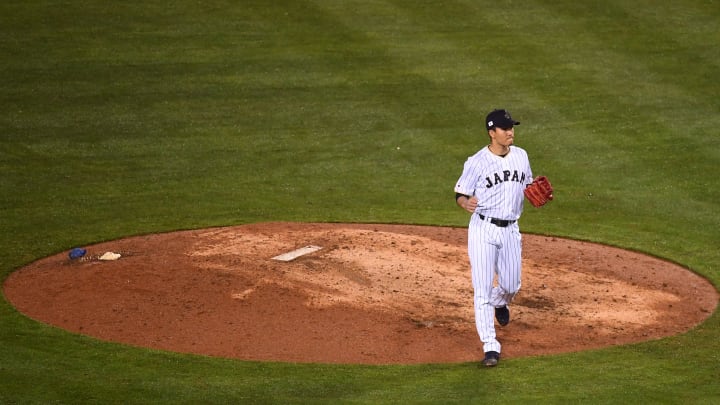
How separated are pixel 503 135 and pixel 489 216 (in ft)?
2.27

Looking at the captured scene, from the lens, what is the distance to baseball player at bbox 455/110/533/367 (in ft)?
30.5

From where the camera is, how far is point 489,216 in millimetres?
9383

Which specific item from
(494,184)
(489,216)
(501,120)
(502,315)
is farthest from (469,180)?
(502,315)

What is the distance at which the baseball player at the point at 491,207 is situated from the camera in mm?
9297

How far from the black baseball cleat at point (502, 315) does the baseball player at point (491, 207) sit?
61 centimetres

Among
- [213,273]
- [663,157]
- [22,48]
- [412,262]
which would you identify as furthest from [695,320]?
[22,48]

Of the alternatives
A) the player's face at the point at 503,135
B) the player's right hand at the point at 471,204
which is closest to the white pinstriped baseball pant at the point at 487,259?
the player's right hand at the point at 471,204

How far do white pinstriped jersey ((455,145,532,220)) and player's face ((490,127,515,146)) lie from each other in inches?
5.5

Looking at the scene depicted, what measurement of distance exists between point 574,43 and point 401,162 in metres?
5.83

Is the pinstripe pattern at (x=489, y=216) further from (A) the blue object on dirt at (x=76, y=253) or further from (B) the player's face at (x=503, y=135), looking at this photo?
(A) the blue object on dirt at (x=76, y=253)

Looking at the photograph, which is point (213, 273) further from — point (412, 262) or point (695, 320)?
point (695, 320)

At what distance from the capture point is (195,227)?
13766 mm

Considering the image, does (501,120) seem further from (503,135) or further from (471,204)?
(471,204)

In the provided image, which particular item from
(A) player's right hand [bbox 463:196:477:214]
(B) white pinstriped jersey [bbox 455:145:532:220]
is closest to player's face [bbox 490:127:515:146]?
(B) white pinstriped jersey [bbox 455:145:532:220]
